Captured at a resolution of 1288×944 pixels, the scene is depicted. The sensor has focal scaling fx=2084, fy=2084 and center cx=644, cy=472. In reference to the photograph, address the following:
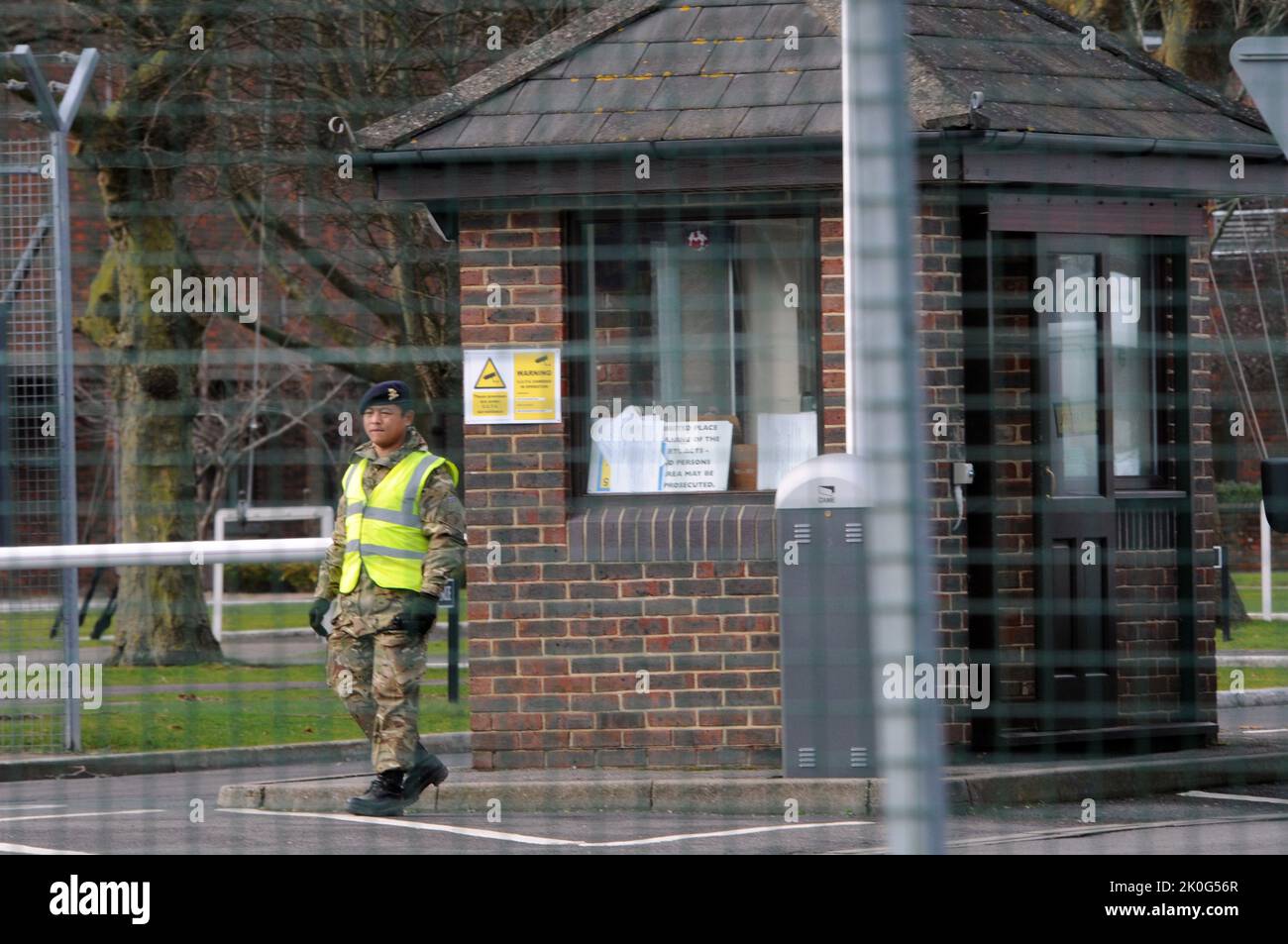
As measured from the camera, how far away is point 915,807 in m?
2.43

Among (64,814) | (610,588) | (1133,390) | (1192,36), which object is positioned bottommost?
(64,814)

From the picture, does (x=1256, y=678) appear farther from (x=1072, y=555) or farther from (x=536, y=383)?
(x=536, y=383)

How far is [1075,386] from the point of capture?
9031 mm

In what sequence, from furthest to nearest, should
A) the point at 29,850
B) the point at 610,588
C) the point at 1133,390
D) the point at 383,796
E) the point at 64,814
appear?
1. the point at 1133,390
2. the point at 610,588
3. the point at 64,814
4. the point at 383,796
5. the point at 29,850

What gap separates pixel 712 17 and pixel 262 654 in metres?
10.0

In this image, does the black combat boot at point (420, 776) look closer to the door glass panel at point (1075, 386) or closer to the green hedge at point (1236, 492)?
the door glass panel at point (1075, 386)

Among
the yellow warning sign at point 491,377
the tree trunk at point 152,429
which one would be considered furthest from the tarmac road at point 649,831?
the tree trunk at point 152,429

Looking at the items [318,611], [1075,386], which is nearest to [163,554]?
[318,611]

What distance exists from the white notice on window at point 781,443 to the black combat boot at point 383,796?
2.10m

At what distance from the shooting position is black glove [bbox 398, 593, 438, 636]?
7.58 m

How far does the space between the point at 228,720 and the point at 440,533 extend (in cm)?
554

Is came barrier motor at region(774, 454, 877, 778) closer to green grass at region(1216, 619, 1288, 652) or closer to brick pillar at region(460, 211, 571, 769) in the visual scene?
brick pillar at region(460, 211, 571, 769)

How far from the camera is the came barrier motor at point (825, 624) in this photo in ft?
26.1
